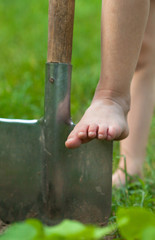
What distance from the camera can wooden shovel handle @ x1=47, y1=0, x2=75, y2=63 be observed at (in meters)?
1.36

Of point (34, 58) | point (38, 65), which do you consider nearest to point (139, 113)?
point (38, 65)

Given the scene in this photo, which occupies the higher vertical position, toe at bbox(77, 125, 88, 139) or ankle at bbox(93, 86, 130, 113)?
ankle at bbox(93, 86, 130, 113)

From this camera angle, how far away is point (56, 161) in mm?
1362

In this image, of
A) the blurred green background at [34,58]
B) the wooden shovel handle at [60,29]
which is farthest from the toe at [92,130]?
the blurred green background at [34,58]

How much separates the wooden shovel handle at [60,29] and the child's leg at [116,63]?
4.2 inches

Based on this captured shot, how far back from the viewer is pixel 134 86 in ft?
6.09

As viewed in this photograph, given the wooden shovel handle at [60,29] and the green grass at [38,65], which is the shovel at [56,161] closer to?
the wooden shovel handle at [60,29]

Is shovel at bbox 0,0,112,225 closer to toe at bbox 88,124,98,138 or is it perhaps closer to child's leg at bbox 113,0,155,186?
toe at bbox 88,124,98,138

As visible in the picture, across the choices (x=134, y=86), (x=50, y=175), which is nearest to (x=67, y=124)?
(x=50, y=175)

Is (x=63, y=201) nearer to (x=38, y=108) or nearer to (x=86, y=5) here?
(x=38, y=108)

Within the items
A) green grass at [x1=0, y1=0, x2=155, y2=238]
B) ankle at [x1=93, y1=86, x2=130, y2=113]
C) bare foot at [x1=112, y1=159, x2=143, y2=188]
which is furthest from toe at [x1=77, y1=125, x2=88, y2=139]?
bare foot at [x1=112, y1=159, x2=143, y2=188]

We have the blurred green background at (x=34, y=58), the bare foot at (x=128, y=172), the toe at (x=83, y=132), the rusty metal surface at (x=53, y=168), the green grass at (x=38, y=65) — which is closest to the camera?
the toe at (x=83, y=132)

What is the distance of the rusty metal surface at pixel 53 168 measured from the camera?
1.36 meters

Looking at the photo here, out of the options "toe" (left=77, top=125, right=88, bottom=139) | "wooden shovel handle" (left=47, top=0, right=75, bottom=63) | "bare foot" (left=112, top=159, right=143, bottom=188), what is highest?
"wooden shovel handle" (left=47, top=0, right=75, bottom=63)
